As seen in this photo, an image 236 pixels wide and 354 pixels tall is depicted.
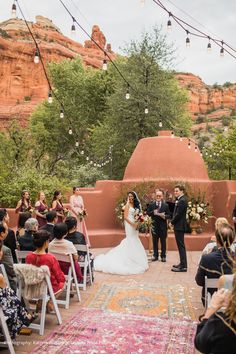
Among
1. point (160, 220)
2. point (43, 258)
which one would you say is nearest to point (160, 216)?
point (160, 220)

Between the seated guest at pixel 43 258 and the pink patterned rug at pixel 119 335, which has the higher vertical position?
the seated guest at pixel 43 258

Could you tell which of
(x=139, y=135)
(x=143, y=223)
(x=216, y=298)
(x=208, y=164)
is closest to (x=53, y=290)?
(x=216, y=298)

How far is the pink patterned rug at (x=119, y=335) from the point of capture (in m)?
3.74

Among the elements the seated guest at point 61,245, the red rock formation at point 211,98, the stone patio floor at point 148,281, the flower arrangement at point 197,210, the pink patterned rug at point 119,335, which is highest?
the red rock formation at point 211,98

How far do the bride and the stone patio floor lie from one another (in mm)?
200

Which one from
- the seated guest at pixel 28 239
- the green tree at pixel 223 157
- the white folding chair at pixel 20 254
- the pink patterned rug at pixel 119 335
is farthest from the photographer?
the green tree at pixel 223 157

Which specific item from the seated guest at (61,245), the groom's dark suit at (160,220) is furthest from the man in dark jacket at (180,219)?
the seated guest at (61,245)

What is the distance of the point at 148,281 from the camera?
269 inches

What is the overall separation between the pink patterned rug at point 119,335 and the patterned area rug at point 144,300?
30 cm

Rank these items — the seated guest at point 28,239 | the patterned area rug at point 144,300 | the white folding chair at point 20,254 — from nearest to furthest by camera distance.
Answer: the white folding chair at point 20,254 → the patterned area rug at point 144,300 → the seated guest at point 28,239

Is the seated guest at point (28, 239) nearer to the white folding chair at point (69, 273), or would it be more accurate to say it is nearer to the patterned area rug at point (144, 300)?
the white folding chair at point (69, 273)

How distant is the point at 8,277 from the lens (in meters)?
4.08

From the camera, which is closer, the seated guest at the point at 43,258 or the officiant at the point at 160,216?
the seated guest at the point at 43,258

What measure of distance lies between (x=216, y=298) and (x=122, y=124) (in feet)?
61.3
